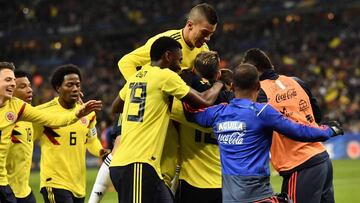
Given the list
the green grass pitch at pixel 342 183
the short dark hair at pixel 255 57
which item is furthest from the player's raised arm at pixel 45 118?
the green grass pitch at pixel 342 183

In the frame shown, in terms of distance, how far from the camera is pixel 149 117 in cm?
672

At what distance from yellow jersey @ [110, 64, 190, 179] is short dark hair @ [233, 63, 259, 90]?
1.56 ft

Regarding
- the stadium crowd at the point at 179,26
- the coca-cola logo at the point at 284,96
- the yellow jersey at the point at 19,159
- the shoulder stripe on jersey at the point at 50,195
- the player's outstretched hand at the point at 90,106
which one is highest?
the stadium crowd at the point at 179,26

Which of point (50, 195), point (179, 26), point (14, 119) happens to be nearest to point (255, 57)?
point (14, 119)

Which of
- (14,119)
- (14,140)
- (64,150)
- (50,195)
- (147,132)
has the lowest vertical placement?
(50,195)

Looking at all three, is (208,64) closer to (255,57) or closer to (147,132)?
(255,57)

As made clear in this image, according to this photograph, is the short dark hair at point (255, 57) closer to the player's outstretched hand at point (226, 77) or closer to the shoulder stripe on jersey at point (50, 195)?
the player's outstretched hand at point (226, 77)

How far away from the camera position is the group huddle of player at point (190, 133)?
6.50 metres

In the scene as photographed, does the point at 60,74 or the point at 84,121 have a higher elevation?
the point at 60,74

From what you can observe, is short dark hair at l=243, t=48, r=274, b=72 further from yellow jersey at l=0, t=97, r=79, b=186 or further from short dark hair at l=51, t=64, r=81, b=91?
short dark hair at l=51, t=64, r=81, b=91

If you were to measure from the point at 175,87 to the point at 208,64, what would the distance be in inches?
22.9

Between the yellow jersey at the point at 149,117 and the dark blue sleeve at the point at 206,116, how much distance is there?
0.91 ft

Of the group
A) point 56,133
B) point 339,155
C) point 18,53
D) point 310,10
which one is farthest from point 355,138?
point 18,53

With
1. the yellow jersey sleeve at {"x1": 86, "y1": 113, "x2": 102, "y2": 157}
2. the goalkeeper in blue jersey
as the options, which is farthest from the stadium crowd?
the goalkeeper in blue jersey
